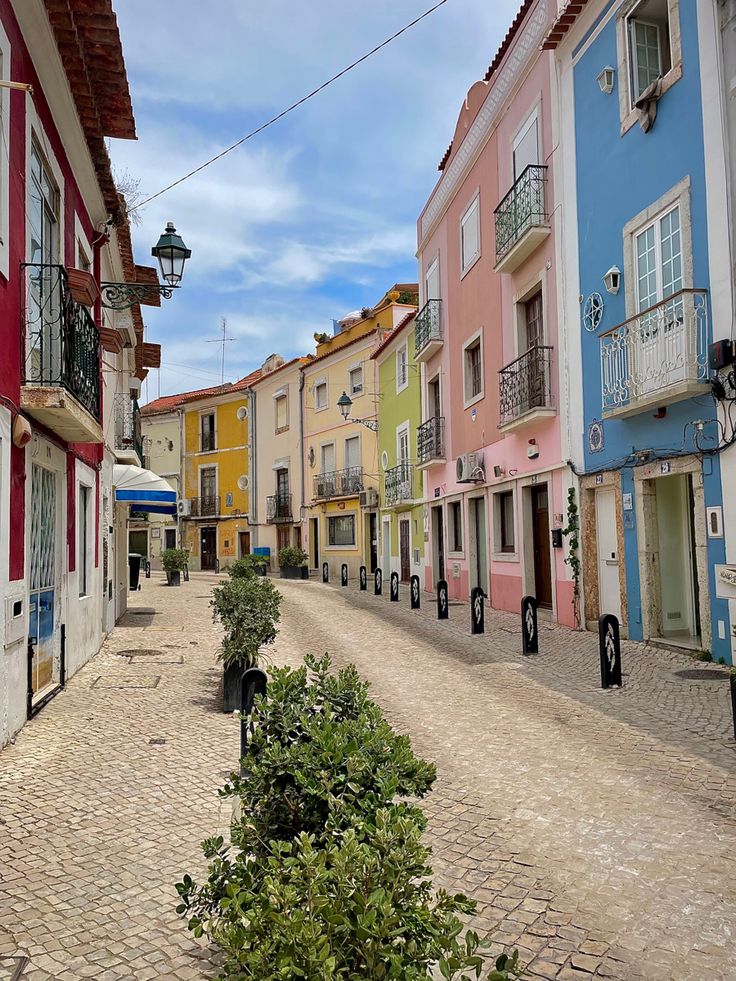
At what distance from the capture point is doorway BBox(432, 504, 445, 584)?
2148 cm

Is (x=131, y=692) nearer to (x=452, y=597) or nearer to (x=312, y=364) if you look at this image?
(x=452, y=597)

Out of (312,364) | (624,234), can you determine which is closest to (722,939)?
(624,234)

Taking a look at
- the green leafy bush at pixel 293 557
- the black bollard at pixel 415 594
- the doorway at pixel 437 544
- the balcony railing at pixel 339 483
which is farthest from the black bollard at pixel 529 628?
the green leafy bush at pixel 293 557

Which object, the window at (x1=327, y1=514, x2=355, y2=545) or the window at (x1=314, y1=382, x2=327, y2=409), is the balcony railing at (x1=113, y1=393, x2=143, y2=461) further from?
the window at (x1=314, y1=382, x2=327, y2=409)

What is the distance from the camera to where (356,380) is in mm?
31219

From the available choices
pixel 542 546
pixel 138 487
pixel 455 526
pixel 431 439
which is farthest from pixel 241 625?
pixel 431 439

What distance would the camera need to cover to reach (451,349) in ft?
65.3

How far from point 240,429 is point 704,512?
34.6 metres

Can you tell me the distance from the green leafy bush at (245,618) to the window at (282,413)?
29.2 meters

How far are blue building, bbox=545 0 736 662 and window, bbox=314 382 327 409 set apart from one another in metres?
21.5

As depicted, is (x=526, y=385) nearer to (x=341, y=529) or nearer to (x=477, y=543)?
(x=477, y=543)

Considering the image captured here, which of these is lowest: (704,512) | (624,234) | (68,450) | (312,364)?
(704,512)

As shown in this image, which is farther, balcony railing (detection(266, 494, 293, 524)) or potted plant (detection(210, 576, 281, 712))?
balcony railing (detection(266, 494, 293, 524))

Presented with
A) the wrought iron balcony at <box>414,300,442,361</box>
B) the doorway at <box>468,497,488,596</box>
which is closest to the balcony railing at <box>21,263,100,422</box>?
the doorway at <box>468,497,488,596</box>
